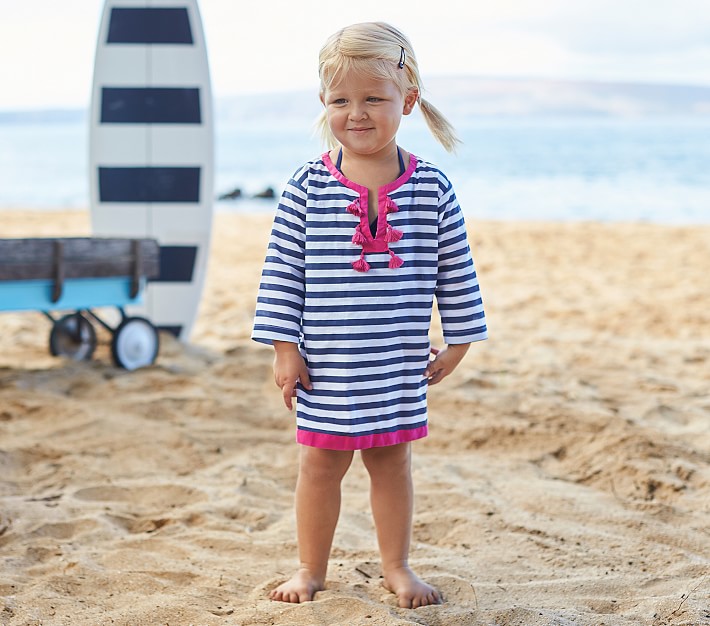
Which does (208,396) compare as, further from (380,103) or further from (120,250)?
(380,103)

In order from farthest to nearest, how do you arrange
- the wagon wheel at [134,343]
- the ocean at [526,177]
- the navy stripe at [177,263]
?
the ocean at [526,177] < the navy stripe at [177,263] < the wagon wheel at [134,343]

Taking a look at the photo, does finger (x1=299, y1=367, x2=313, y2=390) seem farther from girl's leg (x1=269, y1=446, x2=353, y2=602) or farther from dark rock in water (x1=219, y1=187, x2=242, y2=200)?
dark rock in water (x1=219, y1=187, x2=242, y2=200)

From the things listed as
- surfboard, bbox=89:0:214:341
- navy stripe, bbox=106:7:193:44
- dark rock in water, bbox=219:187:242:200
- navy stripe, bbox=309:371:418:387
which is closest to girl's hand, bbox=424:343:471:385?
navy stripe, bbox=309:371:418:387

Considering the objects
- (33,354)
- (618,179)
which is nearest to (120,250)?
(33,354)

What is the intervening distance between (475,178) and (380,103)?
21.1 m

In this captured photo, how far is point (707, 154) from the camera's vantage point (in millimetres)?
29703

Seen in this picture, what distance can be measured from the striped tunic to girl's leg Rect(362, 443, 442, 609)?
0.33ft

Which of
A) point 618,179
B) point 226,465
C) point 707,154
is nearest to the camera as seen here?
point 226,465

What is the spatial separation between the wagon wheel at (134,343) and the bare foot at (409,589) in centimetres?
263

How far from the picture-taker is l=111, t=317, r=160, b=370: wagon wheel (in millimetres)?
4516

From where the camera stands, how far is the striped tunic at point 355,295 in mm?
2059

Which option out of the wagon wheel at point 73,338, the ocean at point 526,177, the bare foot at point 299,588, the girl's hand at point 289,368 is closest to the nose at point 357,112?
the girl's hand at point 289,368

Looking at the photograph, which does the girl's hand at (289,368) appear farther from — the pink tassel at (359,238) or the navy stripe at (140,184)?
the navy stripe at (140,184)

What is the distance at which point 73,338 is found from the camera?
4836 mm
